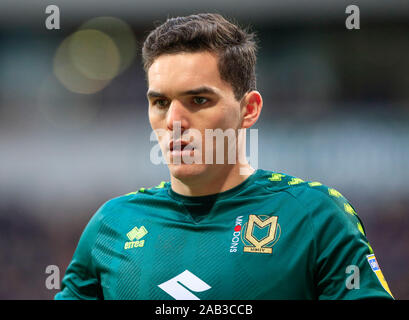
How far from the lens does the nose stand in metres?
1.94

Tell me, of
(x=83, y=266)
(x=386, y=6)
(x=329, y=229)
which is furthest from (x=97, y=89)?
(x=329, y=229)

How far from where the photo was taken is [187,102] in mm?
1967

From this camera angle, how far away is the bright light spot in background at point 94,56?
23.5ft

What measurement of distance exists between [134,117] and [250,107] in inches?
218

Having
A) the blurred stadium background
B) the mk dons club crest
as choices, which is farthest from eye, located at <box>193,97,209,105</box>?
the blurred stadium background

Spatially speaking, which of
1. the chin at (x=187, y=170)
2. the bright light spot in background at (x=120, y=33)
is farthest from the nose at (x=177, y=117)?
the bright light spot in background at (x=120, y=33)

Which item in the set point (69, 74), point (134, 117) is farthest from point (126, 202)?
point (69, 74)

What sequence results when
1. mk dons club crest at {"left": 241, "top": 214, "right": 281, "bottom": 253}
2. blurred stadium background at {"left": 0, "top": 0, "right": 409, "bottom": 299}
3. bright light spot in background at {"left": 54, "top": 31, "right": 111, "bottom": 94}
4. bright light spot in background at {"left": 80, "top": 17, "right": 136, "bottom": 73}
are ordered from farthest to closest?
bright light spot in background at {"left": 54, "top": 31, "right": 111, "bottom": 94} → bright light spot in background at {"left": 80, "top": 17, "right": 136, "bottom": 73} → blurred stadium background at {"left": 0, "top": 0, "right": 409, "bottom": 299} → mk dons club crest at {"left": 241, "top": 214, "right": 281, "bottom": 253}

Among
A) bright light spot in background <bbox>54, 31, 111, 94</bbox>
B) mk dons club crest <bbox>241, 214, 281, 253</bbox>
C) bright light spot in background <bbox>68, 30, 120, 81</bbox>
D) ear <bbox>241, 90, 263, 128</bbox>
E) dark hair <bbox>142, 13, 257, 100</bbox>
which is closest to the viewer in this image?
mk dons club crest <bbox>241, 214, 281, 253</bbox>

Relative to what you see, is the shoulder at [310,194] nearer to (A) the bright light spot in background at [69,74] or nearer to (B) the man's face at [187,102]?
(B) the man's face at [187,102]

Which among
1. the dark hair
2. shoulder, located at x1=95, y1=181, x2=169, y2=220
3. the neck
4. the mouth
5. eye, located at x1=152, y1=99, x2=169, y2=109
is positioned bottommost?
shoulder, located at x1=95, y1=181, x2=169, y2=220
